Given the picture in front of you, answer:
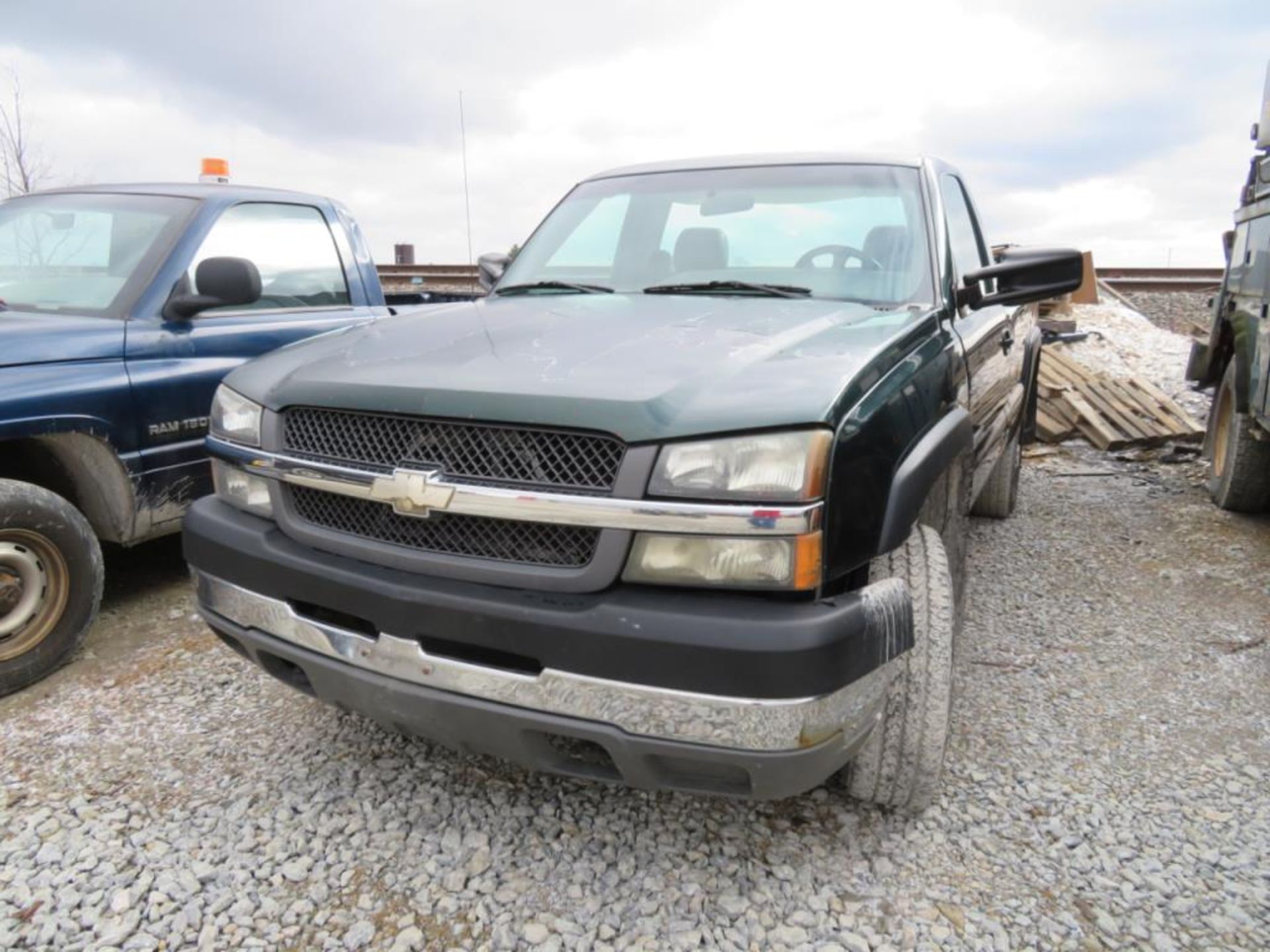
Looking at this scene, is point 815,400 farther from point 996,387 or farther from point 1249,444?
point 1249,444

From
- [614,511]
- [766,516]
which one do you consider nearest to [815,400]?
[766,516]

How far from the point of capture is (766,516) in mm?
1641

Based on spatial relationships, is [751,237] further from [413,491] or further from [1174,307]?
[1174,307]

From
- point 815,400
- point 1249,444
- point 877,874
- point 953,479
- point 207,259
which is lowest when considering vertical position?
point 877,874

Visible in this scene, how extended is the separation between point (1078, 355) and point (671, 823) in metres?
8.97

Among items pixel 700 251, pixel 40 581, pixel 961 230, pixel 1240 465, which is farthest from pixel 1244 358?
pixel 40 581

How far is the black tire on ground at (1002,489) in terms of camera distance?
4.82 m

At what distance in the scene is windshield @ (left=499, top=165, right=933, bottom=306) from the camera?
273cm

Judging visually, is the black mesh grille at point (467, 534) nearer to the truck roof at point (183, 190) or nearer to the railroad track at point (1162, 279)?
the truck roof at point (183, 190)

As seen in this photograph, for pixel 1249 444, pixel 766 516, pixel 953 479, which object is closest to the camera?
pixel 766 516

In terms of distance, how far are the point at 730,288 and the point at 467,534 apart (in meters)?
1.28

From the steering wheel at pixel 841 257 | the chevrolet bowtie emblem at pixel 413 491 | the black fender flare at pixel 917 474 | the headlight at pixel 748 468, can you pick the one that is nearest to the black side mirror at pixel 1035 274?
the steering wheel at pixel 841 257

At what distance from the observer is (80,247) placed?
3602 mm

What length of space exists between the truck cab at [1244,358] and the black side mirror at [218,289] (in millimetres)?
4540
